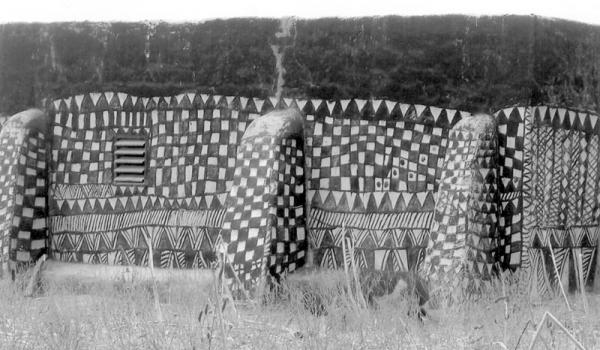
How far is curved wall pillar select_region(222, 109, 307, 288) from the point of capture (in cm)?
629

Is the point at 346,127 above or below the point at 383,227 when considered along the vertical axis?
above

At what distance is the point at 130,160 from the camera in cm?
729

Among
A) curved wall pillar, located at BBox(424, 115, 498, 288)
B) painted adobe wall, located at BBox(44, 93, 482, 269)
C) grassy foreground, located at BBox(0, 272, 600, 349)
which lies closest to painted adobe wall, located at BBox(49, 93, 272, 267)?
painted adobe wall, located at BBox(44, 93, 482, 269)

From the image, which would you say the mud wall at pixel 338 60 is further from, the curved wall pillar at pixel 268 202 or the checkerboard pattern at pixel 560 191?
the curved wall pillar at pixel 268 202

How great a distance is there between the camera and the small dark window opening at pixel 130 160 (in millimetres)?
7262

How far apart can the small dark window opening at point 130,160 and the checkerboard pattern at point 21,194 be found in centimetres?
71

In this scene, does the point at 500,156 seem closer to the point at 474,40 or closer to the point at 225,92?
the point at 474,40

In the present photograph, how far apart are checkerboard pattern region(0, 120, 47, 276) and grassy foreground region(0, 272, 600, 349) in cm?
151

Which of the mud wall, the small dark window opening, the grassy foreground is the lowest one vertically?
the grassy foreground

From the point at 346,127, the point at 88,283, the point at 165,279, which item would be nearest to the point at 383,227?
the point at 346,127

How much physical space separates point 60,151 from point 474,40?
143 inches

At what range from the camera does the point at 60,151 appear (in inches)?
298

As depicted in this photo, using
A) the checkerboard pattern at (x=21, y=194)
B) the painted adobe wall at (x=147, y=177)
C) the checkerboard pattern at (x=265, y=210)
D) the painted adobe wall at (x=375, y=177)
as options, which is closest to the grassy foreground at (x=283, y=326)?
the checkerboard pattern at (x=265, y=210)

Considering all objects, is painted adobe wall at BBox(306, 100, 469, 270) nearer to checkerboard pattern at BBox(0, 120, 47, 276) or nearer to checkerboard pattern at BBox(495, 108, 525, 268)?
checkerboard pattern at BBox(495, 108, 525, 268)
